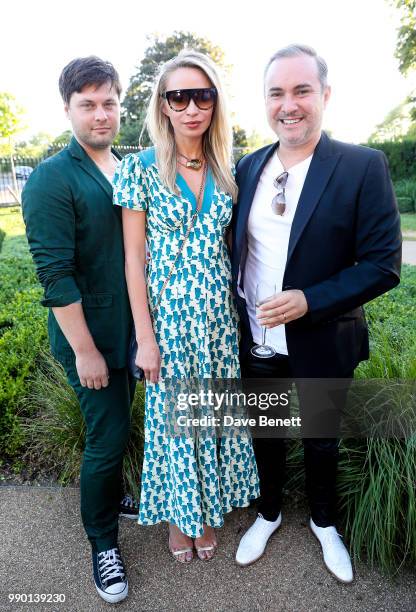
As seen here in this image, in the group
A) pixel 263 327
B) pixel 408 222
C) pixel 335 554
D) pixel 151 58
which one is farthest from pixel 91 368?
pixel 151 58

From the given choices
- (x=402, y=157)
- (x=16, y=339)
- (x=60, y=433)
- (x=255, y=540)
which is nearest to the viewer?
(x=255, y=540)

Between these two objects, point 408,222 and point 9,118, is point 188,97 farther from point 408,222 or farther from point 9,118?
point 9,118

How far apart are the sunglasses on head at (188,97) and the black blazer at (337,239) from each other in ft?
1.36

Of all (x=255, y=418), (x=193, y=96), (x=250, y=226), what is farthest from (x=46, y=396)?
(x=193, y=96)

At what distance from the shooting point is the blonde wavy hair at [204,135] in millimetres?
2201

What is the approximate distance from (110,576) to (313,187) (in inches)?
80.7

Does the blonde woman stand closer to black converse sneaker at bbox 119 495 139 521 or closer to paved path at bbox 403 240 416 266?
black converse sneaker at bbox 119 495 139 521

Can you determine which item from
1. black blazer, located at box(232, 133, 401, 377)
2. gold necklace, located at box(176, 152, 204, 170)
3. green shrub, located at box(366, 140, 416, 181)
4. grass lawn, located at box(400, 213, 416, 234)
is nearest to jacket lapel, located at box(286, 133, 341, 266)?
black blazer, located at box(232, 133, 401, 377)

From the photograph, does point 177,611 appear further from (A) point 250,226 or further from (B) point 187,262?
(A) point 250,226

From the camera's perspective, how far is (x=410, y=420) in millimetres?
2557

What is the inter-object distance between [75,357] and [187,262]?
68 cm

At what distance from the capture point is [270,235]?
2.30 meters

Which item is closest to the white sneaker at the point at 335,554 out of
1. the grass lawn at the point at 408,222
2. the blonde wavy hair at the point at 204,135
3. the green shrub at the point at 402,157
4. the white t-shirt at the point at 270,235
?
the white t-shirt at the point at 270,235

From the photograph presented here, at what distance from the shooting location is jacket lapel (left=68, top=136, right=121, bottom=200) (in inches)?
84.6
